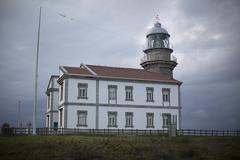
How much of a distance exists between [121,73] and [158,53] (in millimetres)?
7634

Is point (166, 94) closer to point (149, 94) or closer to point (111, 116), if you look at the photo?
point (149, 94)

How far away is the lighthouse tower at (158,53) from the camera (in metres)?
44.6

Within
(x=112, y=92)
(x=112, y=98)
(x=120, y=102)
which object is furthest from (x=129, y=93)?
(x=112, y=98)

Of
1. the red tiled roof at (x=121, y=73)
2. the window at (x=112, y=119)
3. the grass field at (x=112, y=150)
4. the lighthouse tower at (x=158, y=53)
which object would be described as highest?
the lighthouse tower at (x=158, y=53)

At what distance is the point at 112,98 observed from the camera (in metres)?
37.1

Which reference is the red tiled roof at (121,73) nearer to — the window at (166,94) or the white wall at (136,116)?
the window at (166,94)

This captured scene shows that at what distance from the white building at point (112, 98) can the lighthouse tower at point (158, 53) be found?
1587 mm

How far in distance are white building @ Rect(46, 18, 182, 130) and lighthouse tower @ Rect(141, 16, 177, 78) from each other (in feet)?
5.21

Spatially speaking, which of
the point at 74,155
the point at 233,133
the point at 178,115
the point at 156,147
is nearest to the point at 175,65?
the point at 178,115

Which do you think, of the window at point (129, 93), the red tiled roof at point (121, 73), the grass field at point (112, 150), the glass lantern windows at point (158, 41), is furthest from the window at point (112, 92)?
the grass field at point (112, 150)

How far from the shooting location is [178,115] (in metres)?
40.1

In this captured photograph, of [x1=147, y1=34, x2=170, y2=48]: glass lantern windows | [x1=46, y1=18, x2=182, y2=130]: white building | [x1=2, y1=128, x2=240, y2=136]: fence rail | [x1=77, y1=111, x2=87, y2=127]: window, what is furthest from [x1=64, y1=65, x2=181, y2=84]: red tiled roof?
[x1=2, y1=128, x2=240, y2=136]: fence rail

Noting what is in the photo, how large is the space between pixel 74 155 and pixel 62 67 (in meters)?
18.9

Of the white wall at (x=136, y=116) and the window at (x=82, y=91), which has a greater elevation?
the window at (x=82, y=91)
